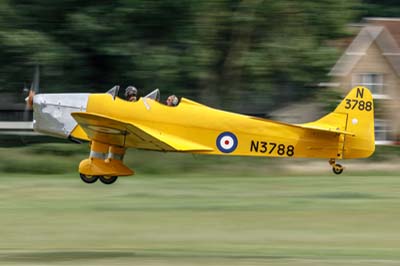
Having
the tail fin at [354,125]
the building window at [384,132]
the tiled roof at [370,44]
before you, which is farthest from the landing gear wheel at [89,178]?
the building window at [384,132]

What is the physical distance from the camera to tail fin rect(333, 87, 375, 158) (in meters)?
18.2

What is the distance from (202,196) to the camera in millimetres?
16172

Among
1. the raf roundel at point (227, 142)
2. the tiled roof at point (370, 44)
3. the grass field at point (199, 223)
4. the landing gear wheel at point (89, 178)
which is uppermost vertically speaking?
the tiled roof at point (370, 44)

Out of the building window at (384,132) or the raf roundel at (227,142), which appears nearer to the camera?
the raf roundel at (227,142)

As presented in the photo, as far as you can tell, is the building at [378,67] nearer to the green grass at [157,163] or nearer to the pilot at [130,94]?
the green grass at [157,163]

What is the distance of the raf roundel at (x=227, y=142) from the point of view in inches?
711

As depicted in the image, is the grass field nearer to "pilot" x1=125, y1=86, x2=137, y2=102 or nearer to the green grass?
"pilot" x1=125, y1=86, x2=137, y2=102

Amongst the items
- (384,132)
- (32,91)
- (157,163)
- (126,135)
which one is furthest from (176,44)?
(384,132)

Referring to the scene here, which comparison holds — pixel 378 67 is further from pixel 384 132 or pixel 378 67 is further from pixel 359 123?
pixel 359 123

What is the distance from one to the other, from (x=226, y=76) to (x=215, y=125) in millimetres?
8039

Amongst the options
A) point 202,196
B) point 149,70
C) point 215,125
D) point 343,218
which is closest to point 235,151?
point 215,125

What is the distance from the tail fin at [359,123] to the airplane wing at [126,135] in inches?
106

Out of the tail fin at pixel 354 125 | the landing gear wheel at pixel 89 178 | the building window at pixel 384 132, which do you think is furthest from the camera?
the building window at pixel 384 132

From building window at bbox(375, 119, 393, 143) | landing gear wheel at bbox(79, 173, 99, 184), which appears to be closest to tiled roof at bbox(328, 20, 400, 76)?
building window at bbox(375, 119, 393, 143)
